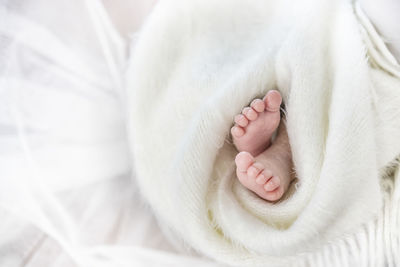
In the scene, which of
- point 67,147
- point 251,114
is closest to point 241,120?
point 251,114

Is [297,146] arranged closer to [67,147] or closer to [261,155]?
[261,155]

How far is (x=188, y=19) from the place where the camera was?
69 centimetres

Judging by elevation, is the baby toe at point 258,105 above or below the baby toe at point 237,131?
above

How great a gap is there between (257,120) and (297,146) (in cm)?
6

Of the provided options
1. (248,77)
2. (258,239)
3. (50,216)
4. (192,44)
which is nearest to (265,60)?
(248,77)

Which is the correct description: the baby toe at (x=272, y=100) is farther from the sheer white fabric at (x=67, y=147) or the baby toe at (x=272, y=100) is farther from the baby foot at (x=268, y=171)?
the sheer white fabric at (x=67, y=147)

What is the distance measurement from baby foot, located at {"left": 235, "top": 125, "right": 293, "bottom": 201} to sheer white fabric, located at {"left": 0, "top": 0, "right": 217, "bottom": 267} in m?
0.15

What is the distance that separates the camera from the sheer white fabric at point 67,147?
0.62 meters

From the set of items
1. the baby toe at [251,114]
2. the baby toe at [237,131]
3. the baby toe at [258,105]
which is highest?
the baby toe at [258,105]

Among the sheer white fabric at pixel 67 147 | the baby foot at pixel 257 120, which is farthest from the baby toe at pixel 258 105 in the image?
the sheer white fabric at pixel 67 147

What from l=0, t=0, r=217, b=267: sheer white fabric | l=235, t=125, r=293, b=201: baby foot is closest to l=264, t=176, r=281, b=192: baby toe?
l=235, t=125, r=293, b=201: baby foot

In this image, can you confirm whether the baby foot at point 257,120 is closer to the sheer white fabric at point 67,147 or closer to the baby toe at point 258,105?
the baby toe at point 258,105

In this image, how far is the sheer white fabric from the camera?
0.62m

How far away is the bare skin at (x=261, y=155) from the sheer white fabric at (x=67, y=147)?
16cm
